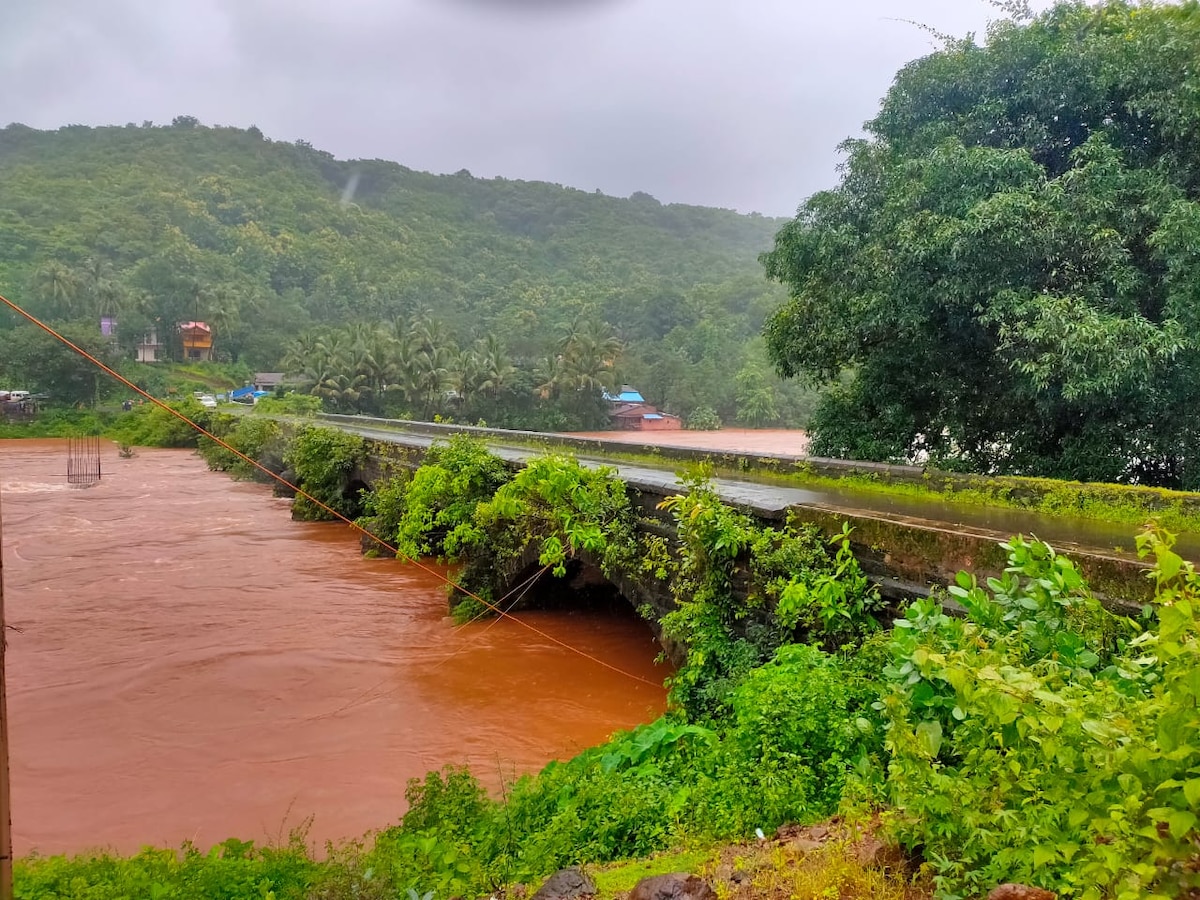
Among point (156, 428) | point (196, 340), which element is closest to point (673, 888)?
point (156, 428)

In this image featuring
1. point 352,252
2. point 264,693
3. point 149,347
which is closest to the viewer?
point 264,693

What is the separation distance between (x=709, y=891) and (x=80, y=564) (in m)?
13.5

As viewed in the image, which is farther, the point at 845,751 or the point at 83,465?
the point at 83,465

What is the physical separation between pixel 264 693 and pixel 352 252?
6995cm

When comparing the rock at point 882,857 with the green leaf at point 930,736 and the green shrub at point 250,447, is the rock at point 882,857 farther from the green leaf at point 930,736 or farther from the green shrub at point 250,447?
the green shrub at point 250,447

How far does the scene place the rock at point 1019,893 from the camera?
2.31m

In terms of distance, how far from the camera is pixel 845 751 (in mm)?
3916

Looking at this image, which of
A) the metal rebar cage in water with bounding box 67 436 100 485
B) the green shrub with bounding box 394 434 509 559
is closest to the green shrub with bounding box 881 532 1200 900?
the green shrub with bounding box 394 434 509 559

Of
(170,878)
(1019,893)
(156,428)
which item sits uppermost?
(1019,893)

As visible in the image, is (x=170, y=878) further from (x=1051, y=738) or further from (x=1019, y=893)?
(x=1051, y=738)

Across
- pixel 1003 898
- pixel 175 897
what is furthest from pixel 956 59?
pixel 175 897

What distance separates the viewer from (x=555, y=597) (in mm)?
10000

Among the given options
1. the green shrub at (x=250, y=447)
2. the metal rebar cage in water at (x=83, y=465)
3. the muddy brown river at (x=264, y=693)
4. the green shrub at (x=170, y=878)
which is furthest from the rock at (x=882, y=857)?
the metal rebar cage in water at (x=83, y=465)

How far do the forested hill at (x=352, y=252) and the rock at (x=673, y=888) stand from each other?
39.0 meters
